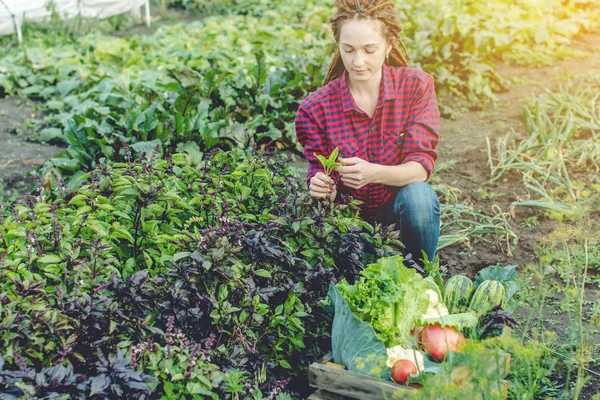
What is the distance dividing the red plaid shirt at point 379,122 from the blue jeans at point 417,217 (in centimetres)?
14

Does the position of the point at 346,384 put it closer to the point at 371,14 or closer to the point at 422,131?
the point at 422,131

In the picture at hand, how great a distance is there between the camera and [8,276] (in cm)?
240

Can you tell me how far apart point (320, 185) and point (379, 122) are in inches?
21.0

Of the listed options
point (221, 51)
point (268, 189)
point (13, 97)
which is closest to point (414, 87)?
point (268, 189)

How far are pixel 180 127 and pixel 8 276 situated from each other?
212 cm

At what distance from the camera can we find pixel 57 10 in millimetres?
10750

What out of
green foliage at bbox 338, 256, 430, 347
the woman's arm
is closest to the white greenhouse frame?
the woman's arm

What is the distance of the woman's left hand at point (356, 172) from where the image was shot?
3.07m

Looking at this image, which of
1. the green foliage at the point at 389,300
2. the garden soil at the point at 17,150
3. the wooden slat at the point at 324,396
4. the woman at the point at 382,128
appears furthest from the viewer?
the garden soil at the point at 17,150

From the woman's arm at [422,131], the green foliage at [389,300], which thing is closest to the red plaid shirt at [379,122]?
the woman's arm at [422,131]

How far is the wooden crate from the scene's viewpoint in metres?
2.39

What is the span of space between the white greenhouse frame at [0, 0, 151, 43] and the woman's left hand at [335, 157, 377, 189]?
7.67 meters

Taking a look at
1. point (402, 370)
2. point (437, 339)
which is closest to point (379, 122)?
point (437, 339)

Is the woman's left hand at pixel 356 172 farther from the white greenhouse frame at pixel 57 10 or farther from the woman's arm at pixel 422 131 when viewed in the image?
the white greenhouse frame at pixel 57 10
